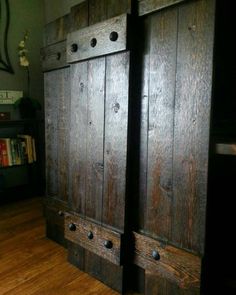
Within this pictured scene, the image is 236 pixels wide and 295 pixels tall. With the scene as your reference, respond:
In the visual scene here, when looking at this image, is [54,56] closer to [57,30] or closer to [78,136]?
[57,30]

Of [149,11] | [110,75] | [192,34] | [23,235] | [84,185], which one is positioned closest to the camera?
[192,34]

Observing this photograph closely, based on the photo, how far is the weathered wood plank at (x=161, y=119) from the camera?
3.78 ft

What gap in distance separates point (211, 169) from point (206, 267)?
0.40 metres

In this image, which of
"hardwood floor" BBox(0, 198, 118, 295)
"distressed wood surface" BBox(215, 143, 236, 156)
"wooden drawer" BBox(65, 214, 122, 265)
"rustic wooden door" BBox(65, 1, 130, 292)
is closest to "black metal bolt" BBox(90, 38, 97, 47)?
"rustic wooden door" BBox(65, 1, 130, 292)

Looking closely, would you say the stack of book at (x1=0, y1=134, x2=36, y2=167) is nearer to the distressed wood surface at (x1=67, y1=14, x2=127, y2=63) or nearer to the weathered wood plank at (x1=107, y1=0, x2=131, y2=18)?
the distressed wood surface at (x1=67, y1=14, x2=127, y2=63)

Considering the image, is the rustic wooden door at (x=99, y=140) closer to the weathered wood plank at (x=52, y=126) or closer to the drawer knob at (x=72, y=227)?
A: the drawer knob at (x=72, y=227)

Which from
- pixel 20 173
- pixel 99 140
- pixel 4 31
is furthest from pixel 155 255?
pixel 4 31

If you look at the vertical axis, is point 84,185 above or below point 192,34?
below

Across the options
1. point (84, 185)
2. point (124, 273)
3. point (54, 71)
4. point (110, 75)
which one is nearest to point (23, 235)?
point (84, 185)

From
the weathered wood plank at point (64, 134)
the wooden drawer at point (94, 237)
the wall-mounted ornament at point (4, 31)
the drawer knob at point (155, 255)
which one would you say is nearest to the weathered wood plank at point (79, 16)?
the weathered wood plank at point (64, 134)

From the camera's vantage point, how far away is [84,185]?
4.98 ft

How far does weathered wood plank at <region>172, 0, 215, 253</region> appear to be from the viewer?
104 centimetres

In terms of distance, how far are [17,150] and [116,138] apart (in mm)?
1712

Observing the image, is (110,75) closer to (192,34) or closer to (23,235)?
(192,34)
